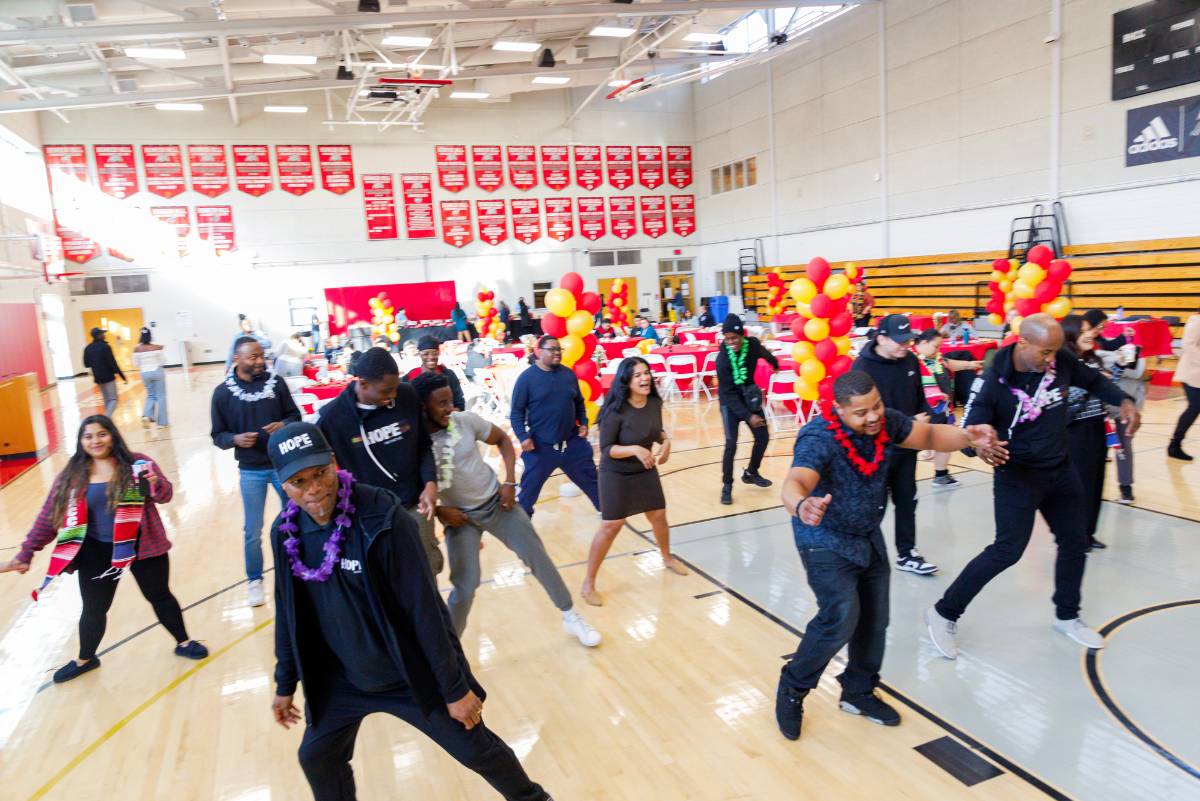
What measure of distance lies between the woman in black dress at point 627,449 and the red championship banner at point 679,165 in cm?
2602

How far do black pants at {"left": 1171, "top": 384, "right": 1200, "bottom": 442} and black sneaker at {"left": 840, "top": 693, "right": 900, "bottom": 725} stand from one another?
18.4ft

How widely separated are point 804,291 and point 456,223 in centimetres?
2066

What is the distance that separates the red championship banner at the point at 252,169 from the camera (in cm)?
2472

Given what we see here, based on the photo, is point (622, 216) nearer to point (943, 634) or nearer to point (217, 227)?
point (217, 227)

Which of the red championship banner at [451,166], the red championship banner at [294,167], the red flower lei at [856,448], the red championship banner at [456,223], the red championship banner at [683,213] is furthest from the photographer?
the red championship banner at [683,213]

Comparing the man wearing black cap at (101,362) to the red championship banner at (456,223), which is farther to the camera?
the red championship banner at (456,223)

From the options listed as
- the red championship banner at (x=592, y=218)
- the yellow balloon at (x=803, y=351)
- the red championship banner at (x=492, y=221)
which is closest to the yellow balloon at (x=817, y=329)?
the yellow balloon at (x=803, y=351)

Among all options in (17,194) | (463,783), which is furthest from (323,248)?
(463,783)

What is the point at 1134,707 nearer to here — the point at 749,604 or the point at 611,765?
A: the point at 749,604

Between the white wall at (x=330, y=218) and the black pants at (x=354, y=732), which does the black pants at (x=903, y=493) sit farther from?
the white wall at (x=330, y=218)

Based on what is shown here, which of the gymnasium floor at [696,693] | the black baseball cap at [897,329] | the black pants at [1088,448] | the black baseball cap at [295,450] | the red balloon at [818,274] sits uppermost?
the red balloon at [818,274]

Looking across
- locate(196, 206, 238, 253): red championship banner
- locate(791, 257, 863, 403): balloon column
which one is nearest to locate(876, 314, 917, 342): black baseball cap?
locate(791, 257, 863, 403): balloon column

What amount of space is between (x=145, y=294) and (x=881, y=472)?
26932mm

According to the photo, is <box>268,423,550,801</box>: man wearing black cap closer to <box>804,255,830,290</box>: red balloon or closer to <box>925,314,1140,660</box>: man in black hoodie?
<box>925,314,1140,660</box>: man in black hoodie
